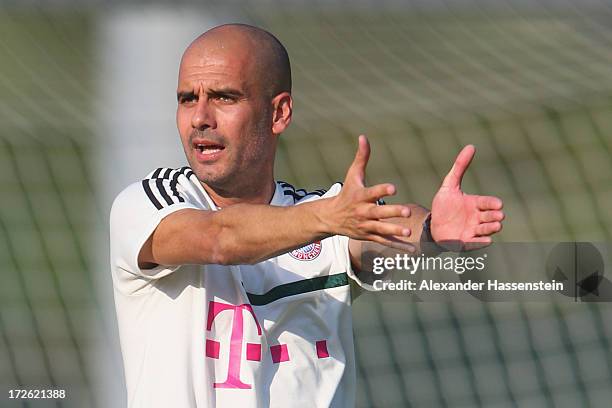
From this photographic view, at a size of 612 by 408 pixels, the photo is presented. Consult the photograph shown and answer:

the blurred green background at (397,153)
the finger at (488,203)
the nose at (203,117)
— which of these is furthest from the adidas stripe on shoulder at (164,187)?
the blurred green background at (397,153)

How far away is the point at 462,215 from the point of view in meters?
2.48

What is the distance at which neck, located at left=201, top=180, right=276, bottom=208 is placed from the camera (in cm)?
279

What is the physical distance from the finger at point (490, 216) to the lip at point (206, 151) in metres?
0.64

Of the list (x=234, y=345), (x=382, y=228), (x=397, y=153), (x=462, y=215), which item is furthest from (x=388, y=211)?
(x=397, y=153)

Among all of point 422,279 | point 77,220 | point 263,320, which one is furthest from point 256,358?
point 77,220

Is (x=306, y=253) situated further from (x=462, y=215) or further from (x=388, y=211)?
(x=388, y=211)

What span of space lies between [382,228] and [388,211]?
4 centimetres

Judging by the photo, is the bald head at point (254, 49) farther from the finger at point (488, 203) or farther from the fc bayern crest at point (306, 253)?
the finger at point (488, 203)

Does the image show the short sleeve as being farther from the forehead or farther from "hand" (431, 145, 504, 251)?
"hand" (431, 145, 504, 251)

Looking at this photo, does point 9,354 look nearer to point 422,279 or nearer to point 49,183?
point 49,183

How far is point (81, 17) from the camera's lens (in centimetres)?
480

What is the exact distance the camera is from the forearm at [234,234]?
7.47ft

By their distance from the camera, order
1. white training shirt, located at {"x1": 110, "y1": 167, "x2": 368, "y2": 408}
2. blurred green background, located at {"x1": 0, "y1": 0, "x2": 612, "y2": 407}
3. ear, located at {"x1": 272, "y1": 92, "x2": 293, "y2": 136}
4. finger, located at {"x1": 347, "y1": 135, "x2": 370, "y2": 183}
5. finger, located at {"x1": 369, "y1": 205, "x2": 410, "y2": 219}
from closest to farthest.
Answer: finger, located at {"x1": 369, "y1": 205, "x2": 410, "y2": 219} < finger, located at {"x1": 347, "y1": 135, "x2": 370, "y2": 183} < white training shirt, located at {"x1": 110, "y1": 167, "x2": 368, "y2": 408} < ear, located at {"x1": 272, "y1": 92, "x2": 293, "y2": 136} < blurred green background, located at {"x1": 0, "y1": 0, "x2": 612, "y2": 407}

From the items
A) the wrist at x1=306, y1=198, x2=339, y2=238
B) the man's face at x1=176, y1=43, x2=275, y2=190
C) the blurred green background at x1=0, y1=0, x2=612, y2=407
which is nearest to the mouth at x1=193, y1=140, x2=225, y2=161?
the man's face at x1=176, y1=43, x2=275, y2=190
